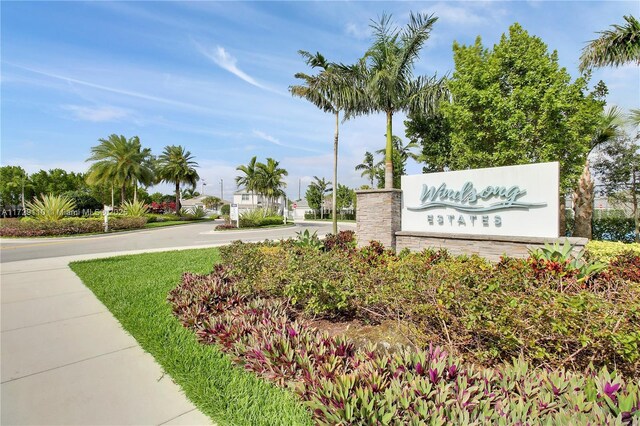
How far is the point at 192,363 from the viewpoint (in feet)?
11.0

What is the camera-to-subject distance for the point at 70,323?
4805 mm

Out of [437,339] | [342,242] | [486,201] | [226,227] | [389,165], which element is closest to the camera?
[437,339]

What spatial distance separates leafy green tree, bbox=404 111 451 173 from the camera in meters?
18.4

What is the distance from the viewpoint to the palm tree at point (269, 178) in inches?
1770

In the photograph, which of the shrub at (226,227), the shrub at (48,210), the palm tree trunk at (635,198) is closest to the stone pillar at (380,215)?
the palm tree trunk at (635,198)

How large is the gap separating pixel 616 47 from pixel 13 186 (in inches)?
A: 2966

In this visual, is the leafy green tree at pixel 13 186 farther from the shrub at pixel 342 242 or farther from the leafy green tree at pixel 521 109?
the leafy green tree at pixel 521 109

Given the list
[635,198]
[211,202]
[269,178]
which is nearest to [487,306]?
[635,198]

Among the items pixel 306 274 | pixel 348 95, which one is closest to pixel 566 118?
pixel 348 95

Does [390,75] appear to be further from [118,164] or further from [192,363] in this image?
[118,164]

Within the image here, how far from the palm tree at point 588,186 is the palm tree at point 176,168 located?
4299 centimetres

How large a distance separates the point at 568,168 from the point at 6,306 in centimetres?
1898

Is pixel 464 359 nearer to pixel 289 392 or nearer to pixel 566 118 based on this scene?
pixel 289 392

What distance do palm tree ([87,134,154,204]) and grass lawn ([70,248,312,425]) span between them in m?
36.2
